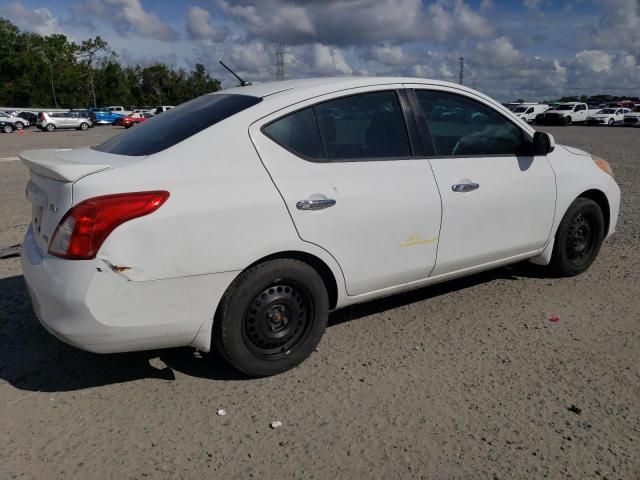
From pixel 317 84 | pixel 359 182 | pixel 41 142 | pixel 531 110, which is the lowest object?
pixel 41 142

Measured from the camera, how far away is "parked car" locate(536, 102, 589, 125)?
41594 millimetres

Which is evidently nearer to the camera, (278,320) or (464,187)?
(278,320)

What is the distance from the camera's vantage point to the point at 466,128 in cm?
382

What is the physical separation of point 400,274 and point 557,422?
125cm

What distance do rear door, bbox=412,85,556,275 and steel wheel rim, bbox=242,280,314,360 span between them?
1.04m

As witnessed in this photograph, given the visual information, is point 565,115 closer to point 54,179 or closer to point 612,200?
point 612,200

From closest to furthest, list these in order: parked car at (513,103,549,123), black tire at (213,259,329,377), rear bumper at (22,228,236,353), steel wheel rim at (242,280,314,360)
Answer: rear bumper at (22,228,236,353) → black tire at (213,259,329,377) → steel wheel rim at (242,280,314,360) → parked car at (513,103,549,123)

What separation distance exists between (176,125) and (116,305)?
1166 mm

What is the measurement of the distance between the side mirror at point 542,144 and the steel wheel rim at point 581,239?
73 cm

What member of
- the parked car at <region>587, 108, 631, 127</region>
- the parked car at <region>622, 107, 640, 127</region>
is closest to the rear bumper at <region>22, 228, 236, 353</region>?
the parked car at <region>622, 107, 640, 127</region>

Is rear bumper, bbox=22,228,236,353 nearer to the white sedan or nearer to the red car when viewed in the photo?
the white sedan

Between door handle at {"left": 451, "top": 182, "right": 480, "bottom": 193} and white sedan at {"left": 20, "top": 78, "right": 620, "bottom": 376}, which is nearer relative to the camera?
white sedan at {"left": 20, "top": 78, "right": 620, "bottom": 376}

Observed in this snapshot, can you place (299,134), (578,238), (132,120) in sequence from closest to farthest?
1. (299,134)
2. (578,238)
3. (132,120)

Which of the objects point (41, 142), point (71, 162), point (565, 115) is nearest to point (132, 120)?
point (41, 142)
